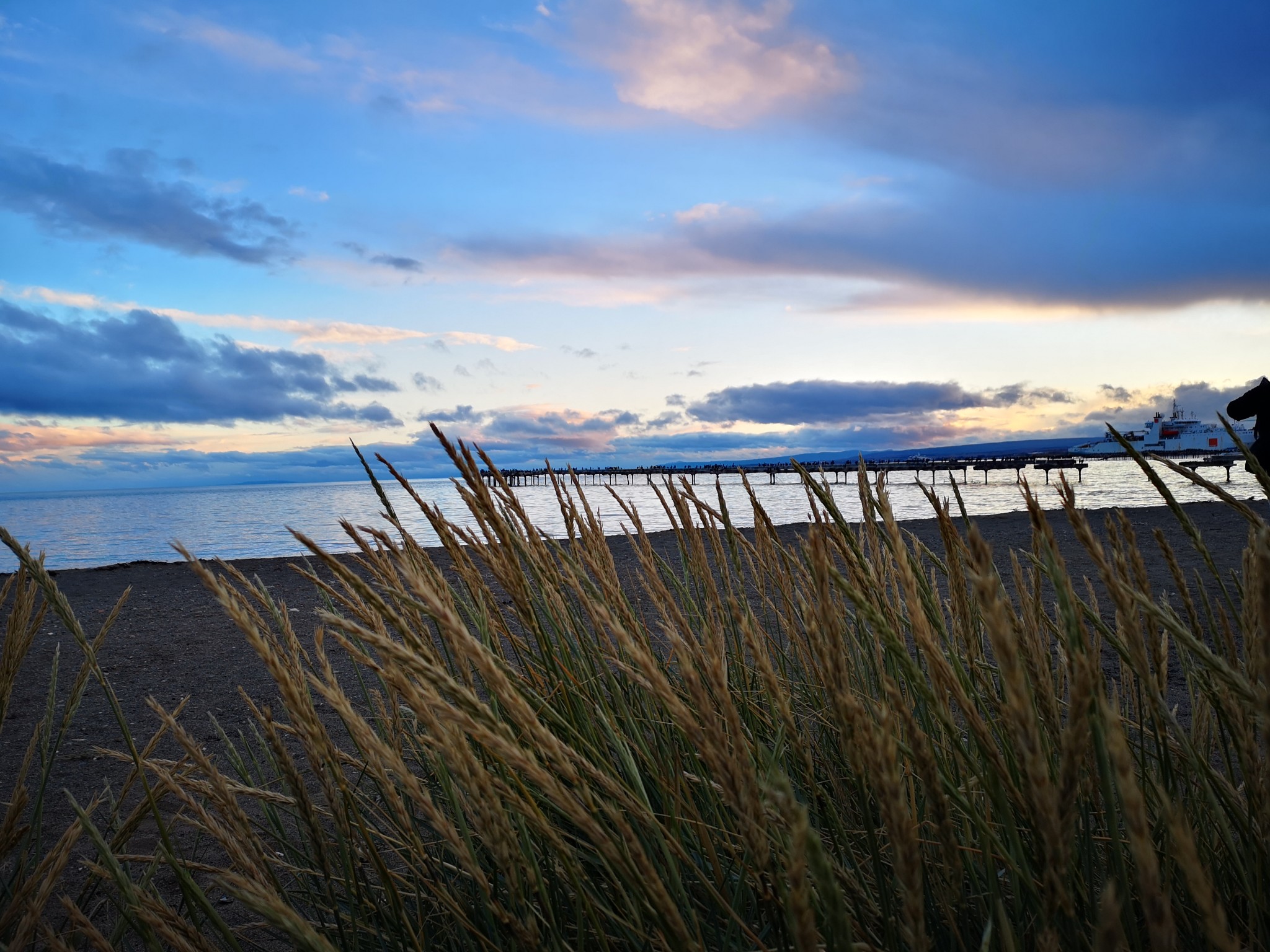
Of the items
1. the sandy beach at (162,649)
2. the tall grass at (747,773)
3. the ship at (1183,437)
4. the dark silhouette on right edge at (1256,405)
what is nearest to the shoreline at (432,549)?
the sandy beach at (162,649)

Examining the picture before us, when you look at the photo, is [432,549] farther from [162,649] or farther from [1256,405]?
[1256,405]

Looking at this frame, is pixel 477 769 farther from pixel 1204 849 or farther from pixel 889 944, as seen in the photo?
pixel 1204 849

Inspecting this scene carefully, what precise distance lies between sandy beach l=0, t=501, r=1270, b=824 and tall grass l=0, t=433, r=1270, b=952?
0.32m

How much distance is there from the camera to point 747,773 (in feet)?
2.66

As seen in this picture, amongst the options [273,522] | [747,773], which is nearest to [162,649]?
[747,773]

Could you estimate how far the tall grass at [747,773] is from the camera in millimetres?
776

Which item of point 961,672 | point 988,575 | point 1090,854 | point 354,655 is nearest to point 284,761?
point 354,655

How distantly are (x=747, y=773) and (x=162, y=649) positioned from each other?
7861 millimetres

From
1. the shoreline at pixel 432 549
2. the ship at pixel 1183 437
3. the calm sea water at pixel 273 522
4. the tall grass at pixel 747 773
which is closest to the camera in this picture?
the tall grass at pixel 747 773

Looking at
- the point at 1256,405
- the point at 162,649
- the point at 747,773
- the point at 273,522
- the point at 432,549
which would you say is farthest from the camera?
the point at 273,522

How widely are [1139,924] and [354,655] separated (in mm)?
1660

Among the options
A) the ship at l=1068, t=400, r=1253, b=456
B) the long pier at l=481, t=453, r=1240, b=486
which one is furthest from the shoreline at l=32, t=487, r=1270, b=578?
the ship at l=1068, t=400, r=1253, b=456

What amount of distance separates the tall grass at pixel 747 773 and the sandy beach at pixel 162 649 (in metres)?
0.32

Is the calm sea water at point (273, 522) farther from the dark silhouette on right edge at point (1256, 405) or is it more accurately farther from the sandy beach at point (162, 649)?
the dark silhouette on right edge at point (1256, 405)
